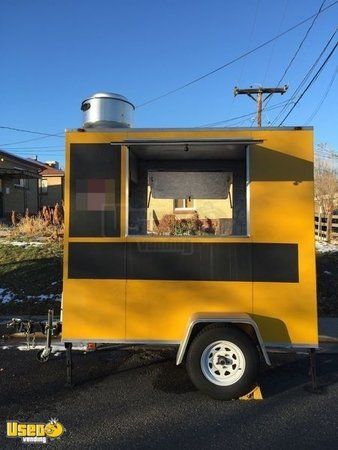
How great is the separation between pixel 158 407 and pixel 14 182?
25.1 meters

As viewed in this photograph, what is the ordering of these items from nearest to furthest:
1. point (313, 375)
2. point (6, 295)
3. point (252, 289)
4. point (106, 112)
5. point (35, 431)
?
1. point (35, 431)
2. point (252, 289)
3. point (313, 375)
4. point (106, 112)
5. point (6, 295)

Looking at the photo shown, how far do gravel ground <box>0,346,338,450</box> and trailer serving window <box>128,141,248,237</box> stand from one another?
177 cm

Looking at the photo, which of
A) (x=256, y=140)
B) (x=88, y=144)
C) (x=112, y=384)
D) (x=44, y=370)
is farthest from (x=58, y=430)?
(x=256, y=140)

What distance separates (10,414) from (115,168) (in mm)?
2689

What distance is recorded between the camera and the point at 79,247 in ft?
17.2

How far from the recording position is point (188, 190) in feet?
20.8

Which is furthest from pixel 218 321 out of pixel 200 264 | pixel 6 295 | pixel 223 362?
pixel 6 295

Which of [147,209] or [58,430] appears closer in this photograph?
[58,430]

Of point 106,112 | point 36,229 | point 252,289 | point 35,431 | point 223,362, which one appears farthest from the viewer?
point 36,229

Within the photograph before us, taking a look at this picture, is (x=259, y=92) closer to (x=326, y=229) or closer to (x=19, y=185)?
(x=326, y=229)

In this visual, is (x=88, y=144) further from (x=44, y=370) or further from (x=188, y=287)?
(x=44, y=370)

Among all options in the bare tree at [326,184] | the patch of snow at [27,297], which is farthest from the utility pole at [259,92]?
the patch of snow at [27,297]

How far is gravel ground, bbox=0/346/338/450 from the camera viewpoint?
4.10 m

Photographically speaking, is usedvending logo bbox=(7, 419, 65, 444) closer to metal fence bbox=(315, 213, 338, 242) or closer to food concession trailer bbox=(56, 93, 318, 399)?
food concession trailer bbox=(56, 93, 318, 399)
